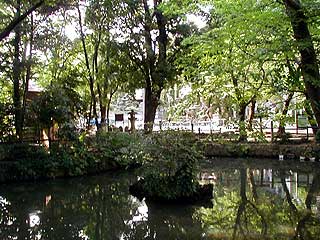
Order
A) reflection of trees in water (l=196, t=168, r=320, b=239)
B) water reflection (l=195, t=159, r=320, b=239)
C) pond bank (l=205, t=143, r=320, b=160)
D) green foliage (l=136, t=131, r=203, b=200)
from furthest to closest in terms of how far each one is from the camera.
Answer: pond bank (l=205, t=143, r=320, b=160) → green foliage (l=136, t=131, r=203, b=200) → water reflection (l=195, t=159, r=320, b=239) → reflection of trees in water (l=196, t=168, r=320, b=239)

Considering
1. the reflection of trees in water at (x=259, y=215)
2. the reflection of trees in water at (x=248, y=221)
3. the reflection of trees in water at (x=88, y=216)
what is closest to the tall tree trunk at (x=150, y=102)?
the reflection of trees in water at (x=88, y=216)

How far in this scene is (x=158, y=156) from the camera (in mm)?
10867

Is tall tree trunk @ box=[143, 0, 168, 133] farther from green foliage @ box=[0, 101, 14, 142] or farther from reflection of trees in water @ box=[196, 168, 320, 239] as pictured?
reflection of trees in water @ box=[196, 168, 320, 239]

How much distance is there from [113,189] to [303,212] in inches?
252

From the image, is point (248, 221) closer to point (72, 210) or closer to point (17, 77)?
point (72, 210)

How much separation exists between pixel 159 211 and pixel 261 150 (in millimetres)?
11601

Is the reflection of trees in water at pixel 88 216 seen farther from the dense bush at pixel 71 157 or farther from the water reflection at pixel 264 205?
the dense bush at pixel 71 157

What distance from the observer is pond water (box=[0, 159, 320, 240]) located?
8102 millimetres

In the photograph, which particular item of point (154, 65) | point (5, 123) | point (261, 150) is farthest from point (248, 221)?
point (154, 65)

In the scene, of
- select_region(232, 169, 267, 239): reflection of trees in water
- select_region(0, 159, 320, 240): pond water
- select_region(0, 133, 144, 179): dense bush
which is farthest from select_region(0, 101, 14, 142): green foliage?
select_region(232, 169, 267, 239): reflection of trees in water

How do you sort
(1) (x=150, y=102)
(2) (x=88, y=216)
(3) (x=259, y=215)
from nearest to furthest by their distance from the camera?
(3) (x=259, y=215), (2) (x=88, y=216), (1) (x=150, y=102)

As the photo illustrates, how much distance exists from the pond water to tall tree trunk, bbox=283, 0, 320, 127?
15.0ft

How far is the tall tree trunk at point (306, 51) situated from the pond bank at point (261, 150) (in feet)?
47.7

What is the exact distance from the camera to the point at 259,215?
9.31m
